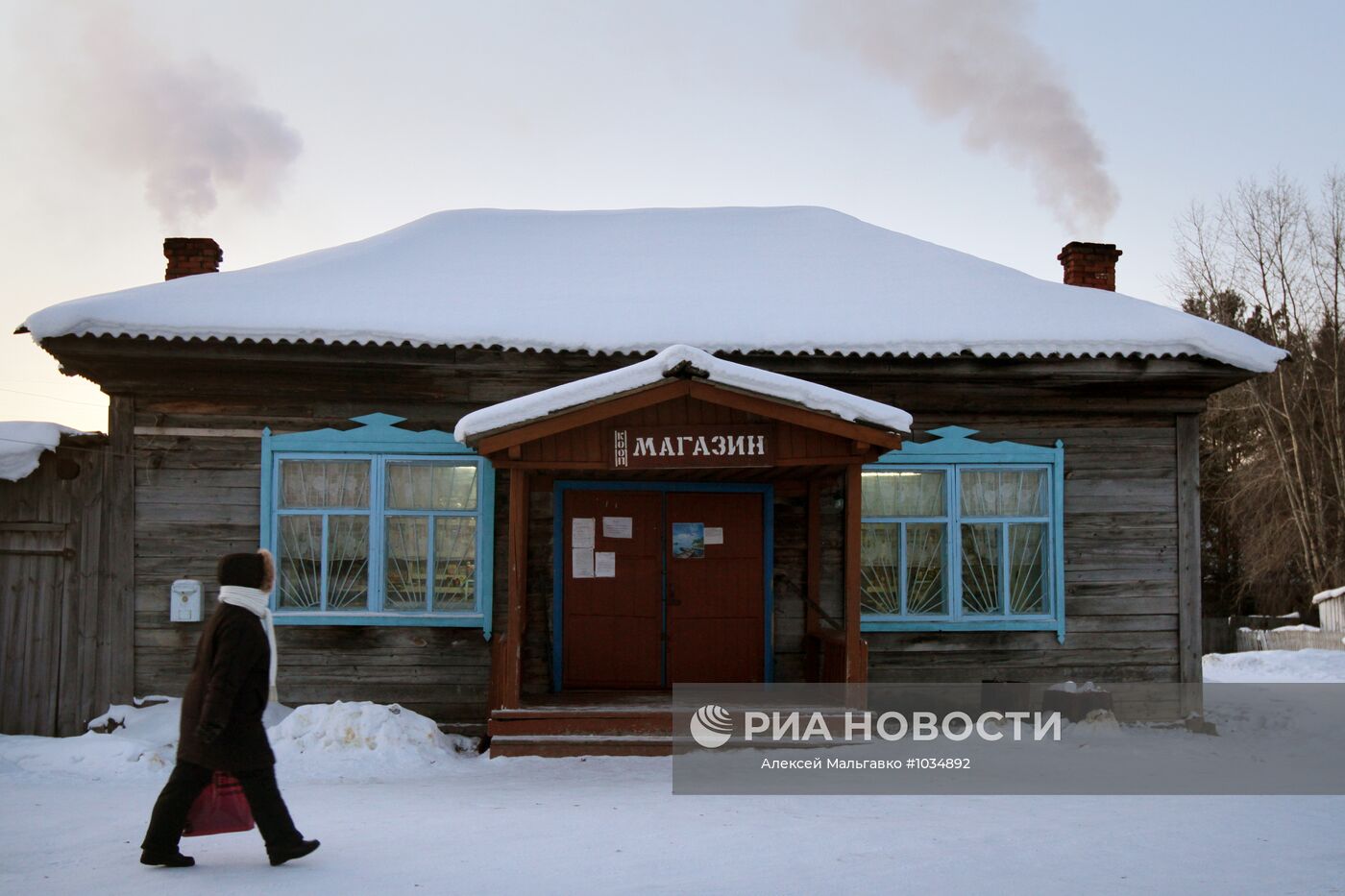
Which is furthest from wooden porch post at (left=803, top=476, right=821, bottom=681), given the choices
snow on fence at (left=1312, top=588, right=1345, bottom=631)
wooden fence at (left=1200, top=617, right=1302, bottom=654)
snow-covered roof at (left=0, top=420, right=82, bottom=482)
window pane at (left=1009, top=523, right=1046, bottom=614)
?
wooden fence at (left=1200, top=617, right=1302, bottom=654)

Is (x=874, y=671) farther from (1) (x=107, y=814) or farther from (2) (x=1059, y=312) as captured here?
(1) (x=107, y=814)

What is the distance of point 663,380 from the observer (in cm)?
791

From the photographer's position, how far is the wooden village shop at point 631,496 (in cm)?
948

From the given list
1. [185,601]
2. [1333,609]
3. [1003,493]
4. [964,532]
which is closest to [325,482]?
[185,601]

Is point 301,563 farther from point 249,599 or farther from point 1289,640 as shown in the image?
point 1289,640

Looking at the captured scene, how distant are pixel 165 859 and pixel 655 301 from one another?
255 inches

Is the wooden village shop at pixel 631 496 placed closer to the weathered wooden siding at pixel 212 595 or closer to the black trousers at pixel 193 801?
the weathered wooden siding at pixel 212 595

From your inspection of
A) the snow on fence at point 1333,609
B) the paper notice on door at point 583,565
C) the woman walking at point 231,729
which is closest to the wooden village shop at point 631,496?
the paper notice on door at point 583,565

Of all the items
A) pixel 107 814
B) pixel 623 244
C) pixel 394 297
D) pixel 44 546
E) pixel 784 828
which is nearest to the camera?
pixel 784 828

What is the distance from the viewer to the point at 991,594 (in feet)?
33.2

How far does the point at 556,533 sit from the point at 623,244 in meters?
3.77

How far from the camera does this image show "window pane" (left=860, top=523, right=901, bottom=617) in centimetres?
1005

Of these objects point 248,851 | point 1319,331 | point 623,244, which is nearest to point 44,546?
point 248,851

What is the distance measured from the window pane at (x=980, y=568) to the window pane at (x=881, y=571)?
2.02ft
